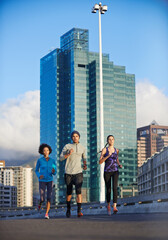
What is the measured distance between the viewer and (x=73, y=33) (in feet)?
Result: 595

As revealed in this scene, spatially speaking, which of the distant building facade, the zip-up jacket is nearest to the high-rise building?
the distant building facade

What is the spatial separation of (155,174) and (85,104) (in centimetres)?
6668

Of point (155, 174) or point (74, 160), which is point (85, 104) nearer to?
point (155, 174)

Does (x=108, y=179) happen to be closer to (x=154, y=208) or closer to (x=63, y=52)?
(x=154, y=208)

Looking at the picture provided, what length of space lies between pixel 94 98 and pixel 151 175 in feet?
200

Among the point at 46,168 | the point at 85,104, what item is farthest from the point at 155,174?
the point at 46,168

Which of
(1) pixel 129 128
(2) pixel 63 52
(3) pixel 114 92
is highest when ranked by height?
(2) pixel 63 52

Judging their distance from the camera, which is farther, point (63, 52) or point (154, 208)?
point (63, 52)

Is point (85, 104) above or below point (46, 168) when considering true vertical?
above

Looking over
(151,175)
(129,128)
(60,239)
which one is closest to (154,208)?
(60,239)

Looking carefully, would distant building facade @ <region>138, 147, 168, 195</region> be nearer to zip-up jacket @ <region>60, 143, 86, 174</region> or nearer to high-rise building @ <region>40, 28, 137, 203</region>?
high-rise building @ <region>40, 28, 137, 203</region>

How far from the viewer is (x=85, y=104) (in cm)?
17138

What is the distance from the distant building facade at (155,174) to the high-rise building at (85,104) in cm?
3677

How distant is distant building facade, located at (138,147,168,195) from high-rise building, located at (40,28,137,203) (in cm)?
3677
